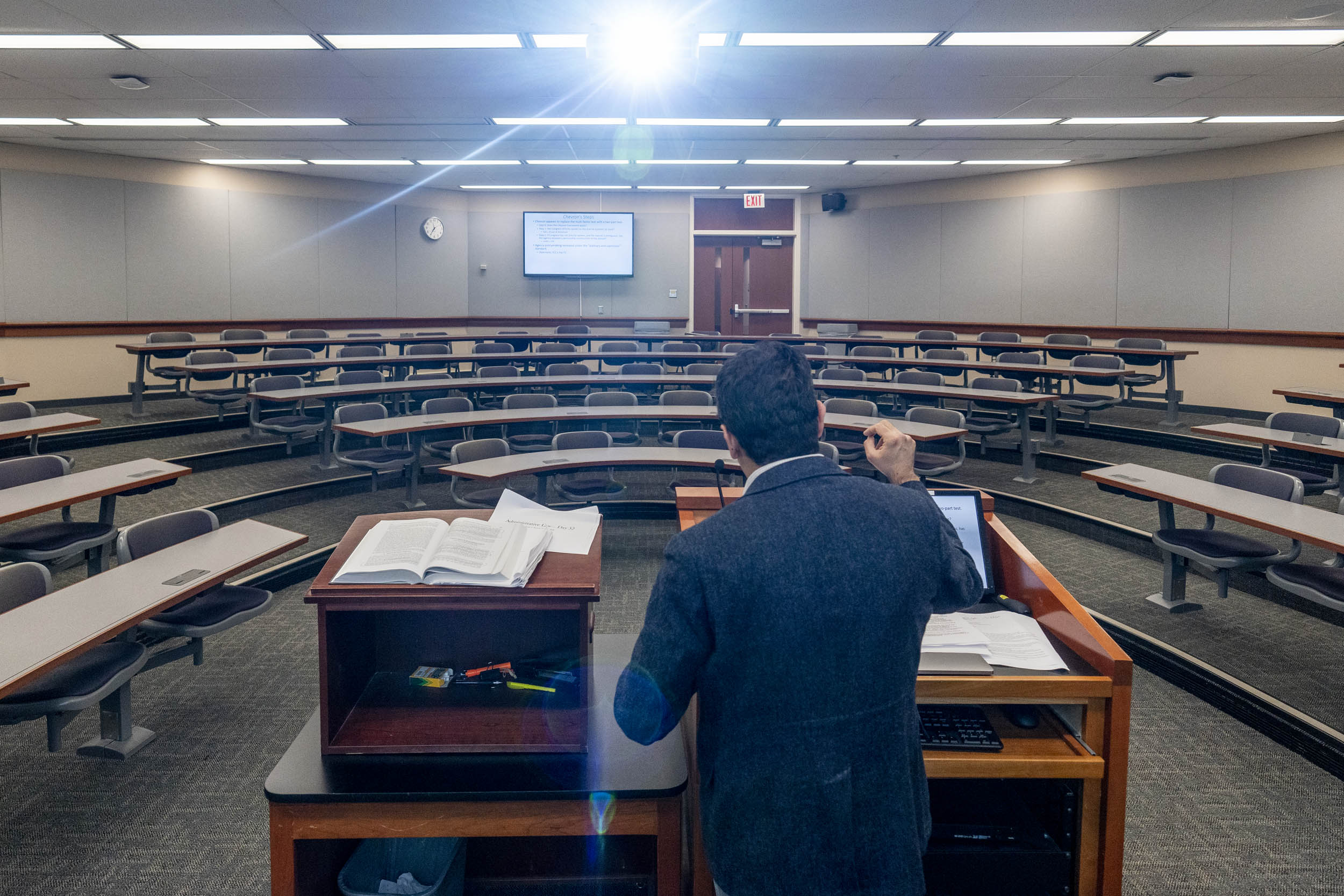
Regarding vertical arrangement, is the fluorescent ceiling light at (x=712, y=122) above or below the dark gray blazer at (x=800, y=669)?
above

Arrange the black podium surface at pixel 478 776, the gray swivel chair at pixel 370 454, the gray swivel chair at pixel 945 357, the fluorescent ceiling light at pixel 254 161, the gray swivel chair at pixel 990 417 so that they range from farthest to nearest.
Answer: the fluorescent ceiling light at pixel 254 161
the gray swivel chair at pixel 945 357
the gray swivel chair at pixel 990 417
the gray swivel chair at pixel 370 454
the black podium surface at pixel 478 776

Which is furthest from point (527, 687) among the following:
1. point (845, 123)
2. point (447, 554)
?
point (845, 123)

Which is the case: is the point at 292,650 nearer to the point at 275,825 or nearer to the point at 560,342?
the point at 275,825

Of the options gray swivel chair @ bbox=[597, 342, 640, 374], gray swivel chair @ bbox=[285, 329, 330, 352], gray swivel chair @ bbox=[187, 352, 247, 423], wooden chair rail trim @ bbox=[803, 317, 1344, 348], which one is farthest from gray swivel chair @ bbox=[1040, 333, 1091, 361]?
gray swivel chair @ bbox=[285, 329, 330, 352]

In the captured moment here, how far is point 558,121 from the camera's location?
24.5ft

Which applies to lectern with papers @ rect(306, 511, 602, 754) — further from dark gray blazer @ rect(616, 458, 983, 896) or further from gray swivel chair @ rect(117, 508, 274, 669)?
gray swivel chair @ rect(117, 508, 274, 669)

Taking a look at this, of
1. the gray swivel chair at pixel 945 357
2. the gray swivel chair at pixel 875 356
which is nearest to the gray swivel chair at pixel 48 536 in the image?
the gray swivel chair at pixel 875 356

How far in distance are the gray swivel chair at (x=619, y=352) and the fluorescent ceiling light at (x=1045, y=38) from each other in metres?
4.99

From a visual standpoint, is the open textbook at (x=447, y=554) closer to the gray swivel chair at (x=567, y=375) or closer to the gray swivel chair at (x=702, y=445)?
the gray swivel chair at (x=702, y=445)

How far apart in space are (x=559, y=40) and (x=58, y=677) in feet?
14.6

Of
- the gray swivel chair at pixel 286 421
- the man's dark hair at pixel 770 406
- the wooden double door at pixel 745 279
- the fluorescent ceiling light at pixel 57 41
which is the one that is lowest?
the gray swivel chair at pixel 286 421

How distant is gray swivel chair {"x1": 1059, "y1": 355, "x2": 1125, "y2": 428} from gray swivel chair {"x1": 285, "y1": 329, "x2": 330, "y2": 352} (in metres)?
8.41

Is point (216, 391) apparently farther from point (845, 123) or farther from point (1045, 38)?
point (1045, 38)

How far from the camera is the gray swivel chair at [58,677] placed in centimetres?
238
